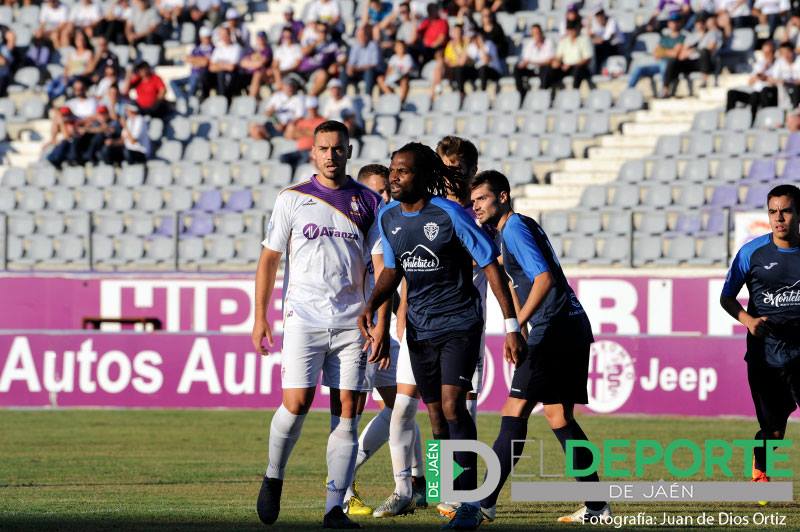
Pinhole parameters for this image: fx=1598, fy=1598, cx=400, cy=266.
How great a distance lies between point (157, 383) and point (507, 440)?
11.1 meters

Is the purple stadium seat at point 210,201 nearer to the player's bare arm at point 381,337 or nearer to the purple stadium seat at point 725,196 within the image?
the purple stadium seat at point 725,196

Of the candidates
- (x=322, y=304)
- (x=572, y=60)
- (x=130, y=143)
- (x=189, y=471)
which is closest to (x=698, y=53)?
(x=572, y=60)

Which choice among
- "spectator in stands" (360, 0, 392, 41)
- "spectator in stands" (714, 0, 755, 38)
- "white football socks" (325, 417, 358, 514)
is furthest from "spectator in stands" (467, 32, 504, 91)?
"white football socks" (325, 417, 358, 514)

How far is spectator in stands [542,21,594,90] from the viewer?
84.0ft

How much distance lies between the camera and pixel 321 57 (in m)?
27.6

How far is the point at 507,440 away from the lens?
9.80 metres

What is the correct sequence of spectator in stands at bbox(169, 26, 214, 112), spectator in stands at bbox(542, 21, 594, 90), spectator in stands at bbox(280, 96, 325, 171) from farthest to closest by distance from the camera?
1. spectator in stands at bbox(169, 26, 214, 112)
2. spectator in stands at bbox(280, 96, 325, 171)
3. spectator in stands at bbox(542, 21, 594, 90)

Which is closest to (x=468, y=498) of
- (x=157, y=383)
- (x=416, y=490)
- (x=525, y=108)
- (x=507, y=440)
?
(x=507, y=440)

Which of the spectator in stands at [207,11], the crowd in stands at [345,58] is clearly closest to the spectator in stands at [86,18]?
the crowd in stands at [345,58]

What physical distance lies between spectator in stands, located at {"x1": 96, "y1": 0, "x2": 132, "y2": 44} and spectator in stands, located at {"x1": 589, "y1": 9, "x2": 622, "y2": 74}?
31.7 feet

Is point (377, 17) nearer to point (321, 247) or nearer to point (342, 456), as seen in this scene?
point (321, 247)

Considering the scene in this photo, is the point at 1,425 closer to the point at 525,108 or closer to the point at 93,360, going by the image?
the point at 93,360

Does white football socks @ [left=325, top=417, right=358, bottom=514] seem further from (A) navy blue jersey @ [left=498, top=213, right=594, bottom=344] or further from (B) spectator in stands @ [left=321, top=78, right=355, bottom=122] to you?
(B) spectator in stands @ [left=321, top=78, right=355, bottom=122]

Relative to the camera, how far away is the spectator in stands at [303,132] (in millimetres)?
26094
